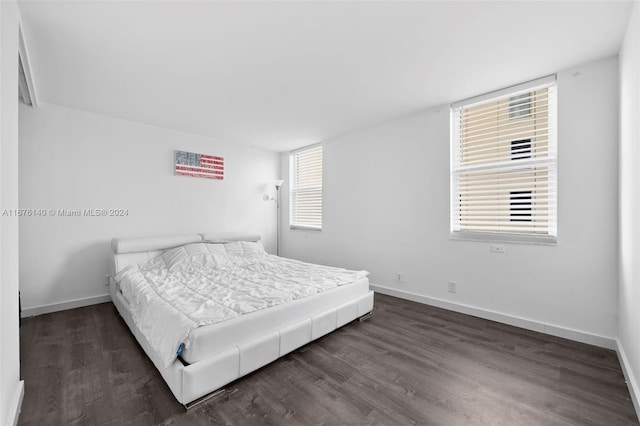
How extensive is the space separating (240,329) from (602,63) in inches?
154

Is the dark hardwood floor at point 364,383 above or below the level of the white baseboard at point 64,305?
below

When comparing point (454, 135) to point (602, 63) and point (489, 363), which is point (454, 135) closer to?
point (602, 63)

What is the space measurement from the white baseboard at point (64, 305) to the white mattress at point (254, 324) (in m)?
2.88

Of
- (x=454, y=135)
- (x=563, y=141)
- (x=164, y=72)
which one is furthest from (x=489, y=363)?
(x=164, y=72)

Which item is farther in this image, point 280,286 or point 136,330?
point 280,286

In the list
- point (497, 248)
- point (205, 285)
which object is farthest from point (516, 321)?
point (205, 285)

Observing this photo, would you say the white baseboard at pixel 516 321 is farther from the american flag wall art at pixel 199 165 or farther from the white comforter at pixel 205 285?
the american flag wall art at pixel 199 165

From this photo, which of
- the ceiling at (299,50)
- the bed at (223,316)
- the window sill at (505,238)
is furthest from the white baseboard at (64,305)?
the window sill at (505,238)

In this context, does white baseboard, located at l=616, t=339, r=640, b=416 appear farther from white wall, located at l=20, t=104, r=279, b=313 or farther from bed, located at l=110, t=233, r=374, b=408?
white wall, located at l=20, t=104, r=279, b=313

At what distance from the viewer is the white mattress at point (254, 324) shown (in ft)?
5.88

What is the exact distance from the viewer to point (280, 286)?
9.27ft

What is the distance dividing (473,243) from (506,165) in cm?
96
